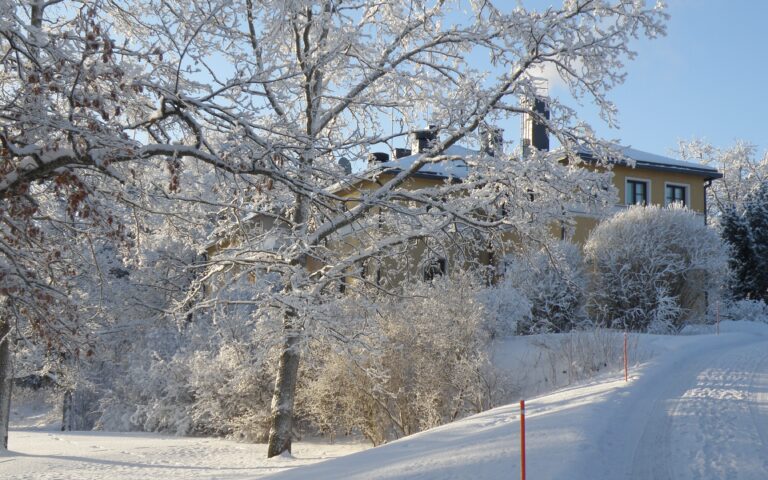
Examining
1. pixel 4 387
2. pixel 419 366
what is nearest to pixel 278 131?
pixel 419 366

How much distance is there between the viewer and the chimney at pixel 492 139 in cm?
1446

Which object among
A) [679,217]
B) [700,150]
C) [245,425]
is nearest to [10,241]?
[245,425]

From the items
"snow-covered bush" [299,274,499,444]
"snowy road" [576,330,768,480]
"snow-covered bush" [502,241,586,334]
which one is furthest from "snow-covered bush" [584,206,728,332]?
"snowy road" [576,330,768,480]

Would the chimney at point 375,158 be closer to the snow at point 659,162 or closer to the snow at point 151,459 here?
the snow at point 151,459

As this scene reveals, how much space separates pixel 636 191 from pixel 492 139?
72.7 feet

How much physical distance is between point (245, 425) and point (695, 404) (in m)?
12.9

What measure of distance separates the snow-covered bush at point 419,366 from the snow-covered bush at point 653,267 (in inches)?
324

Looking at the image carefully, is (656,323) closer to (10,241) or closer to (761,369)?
(761,369)

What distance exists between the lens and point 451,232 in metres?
15.0

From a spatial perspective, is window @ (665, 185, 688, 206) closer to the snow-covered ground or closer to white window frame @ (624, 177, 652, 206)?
white window frame @ (624, 177, 652, 206)

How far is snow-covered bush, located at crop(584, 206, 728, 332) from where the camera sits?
23.6m

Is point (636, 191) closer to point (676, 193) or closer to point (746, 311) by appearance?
point (676, 193)

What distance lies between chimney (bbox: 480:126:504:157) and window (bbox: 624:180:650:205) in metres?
21.4

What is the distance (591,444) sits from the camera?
8.11 meters
